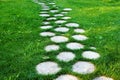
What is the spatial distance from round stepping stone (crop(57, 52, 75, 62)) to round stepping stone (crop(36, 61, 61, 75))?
0.31 meters

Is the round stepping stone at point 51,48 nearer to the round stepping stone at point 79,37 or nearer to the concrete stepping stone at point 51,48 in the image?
the concrete stepping stone at point 51,48

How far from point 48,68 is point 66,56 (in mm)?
750

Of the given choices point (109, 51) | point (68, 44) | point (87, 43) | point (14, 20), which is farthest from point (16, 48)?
point (14, 20)

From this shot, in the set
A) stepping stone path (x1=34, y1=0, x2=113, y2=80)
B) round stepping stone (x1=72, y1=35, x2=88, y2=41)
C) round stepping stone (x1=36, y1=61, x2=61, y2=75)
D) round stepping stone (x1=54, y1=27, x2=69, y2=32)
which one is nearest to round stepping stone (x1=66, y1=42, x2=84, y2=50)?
stepping stone path (x1=34, y1=0, x2=113, y2=80)

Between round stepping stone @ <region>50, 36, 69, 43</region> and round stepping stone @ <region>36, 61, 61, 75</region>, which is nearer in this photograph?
round stepping stone @ <region>36, 61, 61, 75</region>

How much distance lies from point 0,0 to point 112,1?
801 cm

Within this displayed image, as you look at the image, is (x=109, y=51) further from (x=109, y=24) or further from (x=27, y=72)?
(x=109, y=24)

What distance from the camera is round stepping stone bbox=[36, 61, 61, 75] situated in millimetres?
4909

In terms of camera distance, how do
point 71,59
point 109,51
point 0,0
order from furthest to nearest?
point 0,0 → point 109,51 → point 71,59

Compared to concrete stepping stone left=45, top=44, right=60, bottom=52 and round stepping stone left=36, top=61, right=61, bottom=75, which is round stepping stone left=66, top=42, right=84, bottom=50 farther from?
round stepping stone left=36, top=61, right=61, bottom=75

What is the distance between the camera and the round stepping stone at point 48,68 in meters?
4.91

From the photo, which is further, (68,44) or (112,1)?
(112,1)

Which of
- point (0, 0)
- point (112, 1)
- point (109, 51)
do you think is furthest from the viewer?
point (112, 1)

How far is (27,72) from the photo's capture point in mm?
4918
